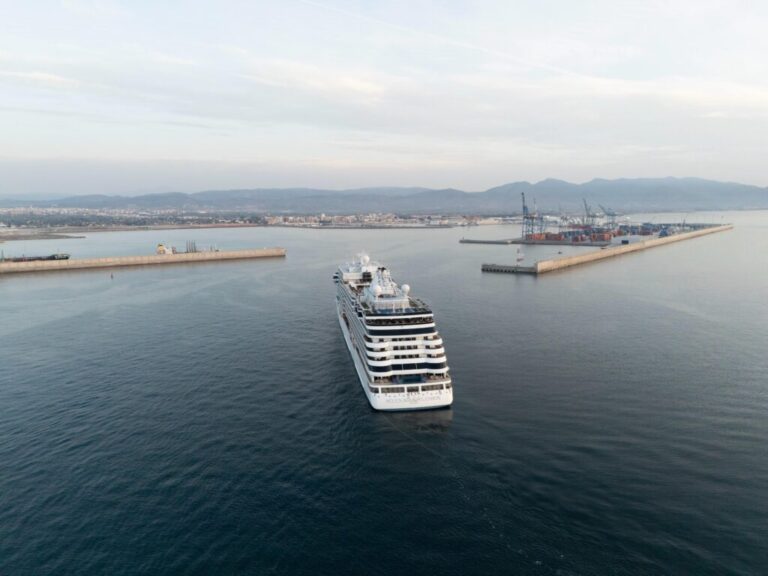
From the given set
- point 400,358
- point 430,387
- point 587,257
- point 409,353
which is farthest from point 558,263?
point 430,387

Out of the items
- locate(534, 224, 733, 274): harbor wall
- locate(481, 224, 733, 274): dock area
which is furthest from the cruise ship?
locate(534, 224, 733, 274): harbor wall

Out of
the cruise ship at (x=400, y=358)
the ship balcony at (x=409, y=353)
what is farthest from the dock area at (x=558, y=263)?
the ship balcony at (x=409, y=353)


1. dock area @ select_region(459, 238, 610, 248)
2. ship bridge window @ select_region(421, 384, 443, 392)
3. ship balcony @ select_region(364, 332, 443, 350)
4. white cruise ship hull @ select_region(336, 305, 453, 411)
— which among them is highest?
dock area @ select_region(459, 238, 610, 248)

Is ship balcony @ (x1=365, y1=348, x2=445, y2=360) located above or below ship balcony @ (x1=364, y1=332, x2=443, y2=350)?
below

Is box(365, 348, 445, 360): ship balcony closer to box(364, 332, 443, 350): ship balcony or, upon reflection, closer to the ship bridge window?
box(364, 332, 443, 350): ship balcony

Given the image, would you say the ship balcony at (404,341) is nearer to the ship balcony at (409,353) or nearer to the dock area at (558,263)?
the ship balcony at (409,353)

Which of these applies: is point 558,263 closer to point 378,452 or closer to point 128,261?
point 378,452

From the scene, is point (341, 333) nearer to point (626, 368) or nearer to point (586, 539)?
point (626, 368)
